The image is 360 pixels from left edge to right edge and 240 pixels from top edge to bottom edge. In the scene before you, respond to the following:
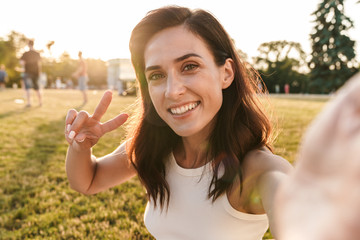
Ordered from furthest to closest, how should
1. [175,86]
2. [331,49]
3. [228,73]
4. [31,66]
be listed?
[331,49], [31,66], [228,73], [175,86]

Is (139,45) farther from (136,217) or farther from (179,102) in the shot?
(136,217)

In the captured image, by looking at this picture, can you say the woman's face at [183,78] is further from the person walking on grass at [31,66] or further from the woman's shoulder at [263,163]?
the person walking on grass at [31,66]

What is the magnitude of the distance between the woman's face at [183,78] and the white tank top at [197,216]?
0.32m

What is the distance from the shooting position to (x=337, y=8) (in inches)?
1147

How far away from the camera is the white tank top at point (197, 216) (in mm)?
1633

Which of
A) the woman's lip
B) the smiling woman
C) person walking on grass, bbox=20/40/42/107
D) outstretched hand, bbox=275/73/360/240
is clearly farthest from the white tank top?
person walking on grass, bbox=20/40/42/107

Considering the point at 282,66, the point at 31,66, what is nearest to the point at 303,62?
the point at 282,66

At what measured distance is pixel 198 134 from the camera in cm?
201

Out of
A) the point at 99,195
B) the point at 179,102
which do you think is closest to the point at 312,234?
the point at 179,102

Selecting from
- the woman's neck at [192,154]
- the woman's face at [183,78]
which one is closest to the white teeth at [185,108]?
the woman's face at [183,78]

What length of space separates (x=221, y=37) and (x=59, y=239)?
8.08 feet

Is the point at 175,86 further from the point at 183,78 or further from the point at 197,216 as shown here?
the point at 197,216

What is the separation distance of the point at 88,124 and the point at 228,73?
3.04 ft

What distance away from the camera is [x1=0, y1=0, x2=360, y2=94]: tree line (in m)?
29.4
